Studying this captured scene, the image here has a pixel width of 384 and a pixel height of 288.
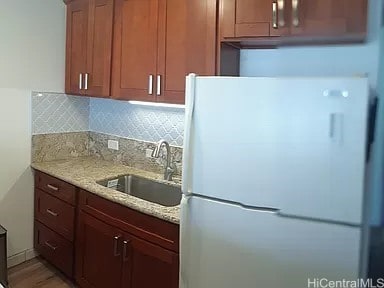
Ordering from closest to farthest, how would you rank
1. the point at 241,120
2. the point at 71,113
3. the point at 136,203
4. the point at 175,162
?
the point at 241,120 → the point at 136,203 → the point at 175,162 → the point at 71,113

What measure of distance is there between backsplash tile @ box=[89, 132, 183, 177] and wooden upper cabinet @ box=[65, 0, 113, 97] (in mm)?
468

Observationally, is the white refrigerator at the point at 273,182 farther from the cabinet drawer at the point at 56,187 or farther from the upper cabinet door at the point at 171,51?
the cabinet drawer at the point at 56,187

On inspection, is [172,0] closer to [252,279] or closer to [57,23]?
[57,23]

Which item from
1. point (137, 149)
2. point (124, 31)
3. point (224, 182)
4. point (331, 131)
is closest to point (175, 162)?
point (137, 149)

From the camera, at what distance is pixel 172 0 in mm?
2406

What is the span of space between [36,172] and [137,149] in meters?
0.85

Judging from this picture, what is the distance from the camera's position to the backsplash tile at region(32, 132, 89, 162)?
3352 mm

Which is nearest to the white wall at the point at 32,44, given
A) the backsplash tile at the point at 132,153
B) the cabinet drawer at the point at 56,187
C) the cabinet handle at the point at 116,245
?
the backsplash tile at the point at 132,153

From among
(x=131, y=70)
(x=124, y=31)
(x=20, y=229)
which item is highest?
(x=124, y=31)

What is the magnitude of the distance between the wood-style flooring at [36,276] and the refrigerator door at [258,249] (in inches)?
59.7

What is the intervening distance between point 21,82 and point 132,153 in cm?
103

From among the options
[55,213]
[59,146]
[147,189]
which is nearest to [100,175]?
[147,189]

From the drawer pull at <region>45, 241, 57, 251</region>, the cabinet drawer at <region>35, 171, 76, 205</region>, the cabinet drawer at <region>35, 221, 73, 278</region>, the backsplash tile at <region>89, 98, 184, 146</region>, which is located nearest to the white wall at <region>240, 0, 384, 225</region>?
the backsplash tile at <region>89, 98, 184, 146</region>

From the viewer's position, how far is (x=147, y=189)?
2.92m
